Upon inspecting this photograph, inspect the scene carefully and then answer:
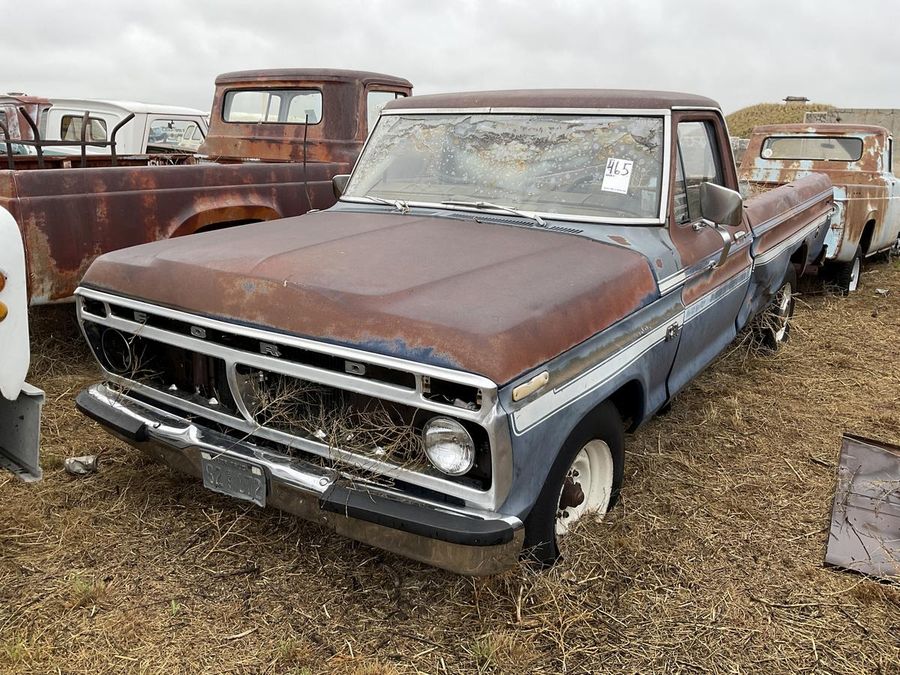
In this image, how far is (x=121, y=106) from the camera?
9414mm

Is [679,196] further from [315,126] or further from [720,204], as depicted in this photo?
[315,126]

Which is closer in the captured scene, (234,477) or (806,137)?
(234,477)

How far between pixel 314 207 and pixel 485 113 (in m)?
2.11

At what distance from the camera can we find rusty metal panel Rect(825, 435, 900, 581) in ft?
9.94

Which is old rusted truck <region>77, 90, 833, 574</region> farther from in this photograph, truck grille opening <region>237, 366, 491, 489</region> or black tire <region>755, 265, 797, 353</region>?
black tire <region>755, 265, 797, 353</region>

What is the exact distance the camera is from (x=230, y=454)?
2652mm

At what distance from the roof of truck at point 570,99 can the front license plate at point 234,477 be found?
2.20 meters

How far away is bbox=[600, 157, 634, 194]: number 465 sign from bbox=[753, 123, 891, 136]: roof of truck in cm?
575

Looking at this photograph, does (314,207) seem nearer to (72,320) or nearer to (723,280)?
(72,320)

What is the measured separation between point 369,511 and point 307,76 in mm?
4904

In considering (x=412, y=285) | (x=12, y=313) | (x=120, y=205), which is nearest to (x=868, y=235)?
(x=412, y=285)

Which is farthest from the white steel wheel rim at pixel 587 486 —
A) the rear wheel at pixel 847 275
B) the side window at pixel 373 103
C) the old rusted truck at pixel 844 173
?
the rear wheel at pixel 847 275

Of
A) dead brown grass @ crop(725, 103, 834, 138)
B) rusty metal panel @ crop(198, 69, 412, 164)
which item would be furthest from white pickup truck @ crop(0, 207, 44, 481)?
dead brown grass @ crop(725, 103, 834, 138)

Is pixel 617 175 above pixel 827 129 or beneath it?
beneath
